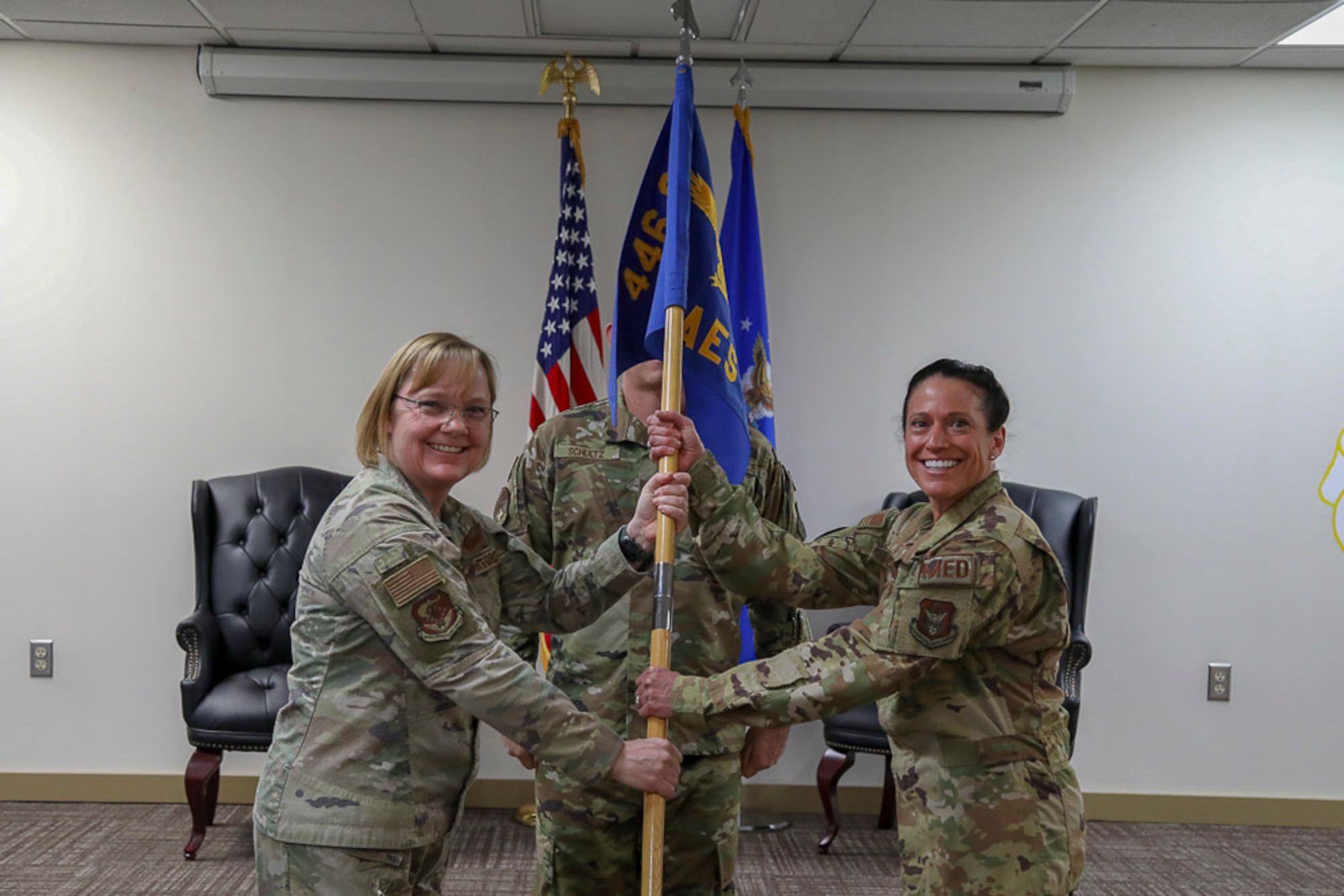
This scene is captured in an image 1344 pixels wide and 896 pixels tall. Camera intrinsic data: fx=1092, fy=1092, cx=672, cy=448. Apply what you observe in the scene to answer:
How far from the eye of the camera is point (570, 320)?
13.1ft

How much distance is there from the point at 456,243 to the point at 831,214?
150 centimetres

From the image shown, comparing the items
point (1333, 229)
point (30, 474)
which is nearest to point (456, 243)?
point (30, 474)

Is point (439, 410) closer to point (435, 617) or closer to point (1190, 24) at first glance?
point (435, 617)

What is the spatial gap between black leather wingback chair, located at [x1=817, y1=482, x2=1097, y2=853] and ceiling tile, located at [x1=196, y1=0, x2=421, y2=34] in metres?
2.47

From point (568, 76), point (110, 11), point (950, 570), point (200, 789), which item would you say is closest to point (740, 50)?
point (568, 76)

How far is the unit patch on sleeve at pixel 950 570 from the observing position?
71.9 inches

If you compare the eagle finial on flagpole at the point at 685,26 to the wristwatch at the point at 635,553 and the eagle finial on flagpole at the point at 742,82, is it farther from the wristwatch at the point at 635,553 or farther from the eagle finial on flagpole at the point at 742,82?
the eagle finial on flagpole at the point at 742,82

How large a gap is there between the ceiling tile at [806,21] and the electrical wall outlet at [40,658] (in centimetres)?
357

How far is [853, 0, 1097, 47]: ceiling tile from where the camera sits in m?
3.66

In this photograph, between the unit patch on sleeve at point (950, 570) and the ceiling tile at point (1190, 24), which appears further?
the ceiling tile at point (1190, 24)

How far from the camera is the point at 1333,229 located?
440 cm

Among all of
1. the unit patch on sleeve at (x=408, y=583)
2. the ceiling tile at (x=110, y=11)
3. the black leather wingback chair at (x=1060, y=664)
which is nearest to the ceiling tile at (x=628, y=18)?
the ceiling tile at (x=110, y=11)

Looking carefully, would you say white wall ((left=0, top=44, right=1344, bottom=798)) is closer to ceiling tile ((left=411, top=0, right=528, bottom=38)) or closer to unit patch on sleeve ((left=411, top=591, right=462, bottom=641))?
ceiling tile ((left=411, top=0, right=528, bottom=38))

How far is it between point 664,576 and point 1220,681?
335cm
